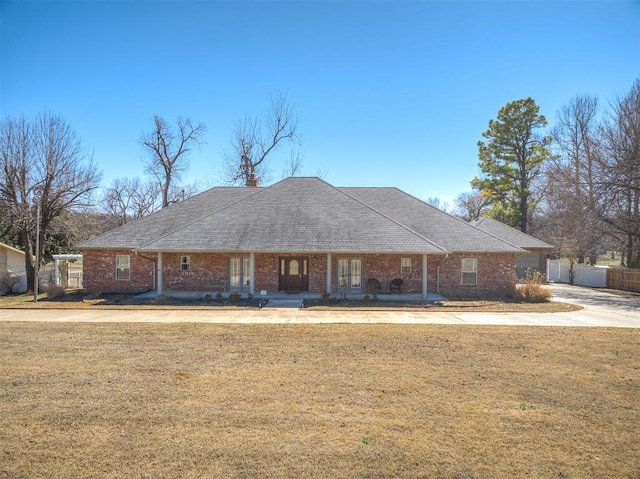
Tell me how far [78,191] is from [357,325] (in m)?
20.9

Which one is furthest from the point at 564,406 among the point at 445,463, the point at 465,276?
the point at 465,276

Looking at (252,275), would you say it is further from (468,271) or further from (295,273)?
(468,271)

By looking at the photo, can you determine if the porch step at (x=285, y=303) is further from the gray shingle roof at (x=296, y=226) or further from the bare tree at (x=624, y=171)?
the bare tree at (x=624, y=171)

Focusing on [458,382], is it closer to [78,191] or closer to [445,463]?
[445,463]

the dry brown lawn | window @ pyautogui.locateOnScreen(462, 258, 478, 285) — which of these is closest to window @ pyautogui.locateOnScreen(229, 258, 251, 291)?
the dry brown lawn

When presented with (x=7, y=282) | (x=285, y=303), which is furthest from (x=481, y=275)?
(x=7, y=282)

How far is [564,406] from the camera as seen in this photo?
6129 millimetres

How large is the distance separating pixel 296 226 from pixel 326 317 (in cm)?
700

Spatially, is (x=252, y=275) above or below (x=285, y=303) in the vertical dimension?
above

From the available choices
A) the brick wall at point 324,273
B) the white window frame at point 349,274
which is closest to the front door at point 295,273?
the brick wall at point 324,273

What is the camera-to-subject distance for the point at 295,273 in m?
19.8

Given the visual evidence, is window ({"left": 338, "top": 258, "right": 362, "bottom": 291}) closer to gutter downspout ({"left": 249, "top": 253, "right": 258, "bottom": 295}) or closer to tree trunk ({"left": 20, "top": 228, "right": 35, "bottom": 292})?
gutter downspout ({"left": 249, "top": 253, "right": 258, "bottom": 295})

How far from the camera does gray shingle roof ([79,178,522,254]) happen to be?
18234 millimetres

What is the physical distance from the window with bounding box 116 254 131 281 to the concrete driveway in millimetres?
4701
